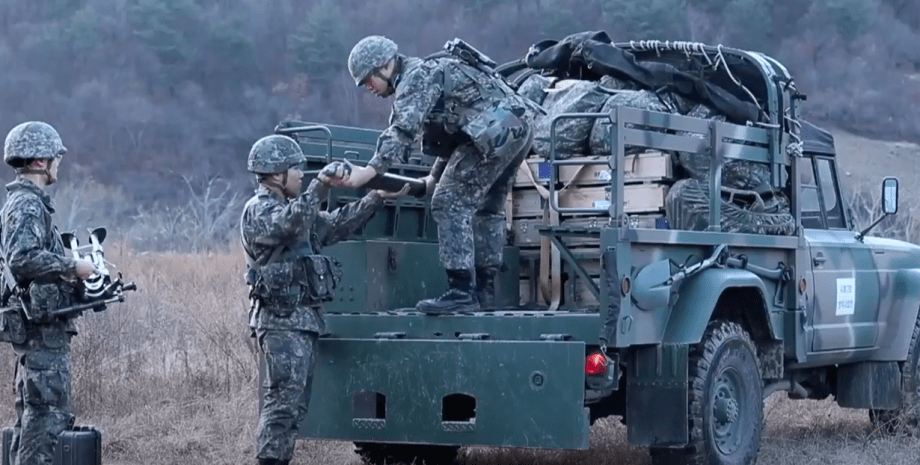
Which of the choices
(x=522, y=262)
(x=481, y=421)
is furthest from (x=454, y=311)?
(x=522, y=262)

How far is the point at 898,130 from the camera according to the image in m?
35.8

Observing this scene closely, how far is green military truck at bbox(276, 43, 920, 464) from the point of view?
6.57 metres

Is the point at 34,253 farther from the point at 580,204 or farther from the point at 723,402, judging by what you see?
the point at 723,402

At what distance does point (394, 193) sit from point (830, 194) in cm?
312

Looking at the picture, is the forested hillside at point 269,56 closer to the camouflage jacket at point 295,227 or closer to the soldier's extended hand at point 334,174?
the camouflage jacket at point 295,227

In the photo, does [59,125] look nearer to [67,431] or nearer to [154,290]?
[154,290]

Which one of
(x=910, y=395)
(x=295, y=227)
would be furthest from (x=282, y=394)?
(x=910, y=395)

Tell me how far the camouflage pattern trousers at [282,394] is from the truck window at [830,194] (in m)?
3.60

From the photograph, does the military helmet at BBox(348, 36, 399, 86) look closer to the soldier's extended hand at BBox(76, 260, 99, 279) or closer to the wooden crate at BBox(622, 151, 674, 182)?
the wooden crate at BBox(622, 151, 674, 182)

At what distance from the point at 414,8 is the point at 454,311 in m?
32.6

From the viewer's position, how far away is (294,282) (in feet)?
21.8

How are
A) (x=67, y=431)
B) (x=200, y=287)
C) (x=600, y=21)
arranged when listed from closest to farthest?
(x=67, y=431) → (x=200, y=287) → (x=600, y=21)

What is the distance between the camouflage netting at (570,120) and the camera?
7.96m

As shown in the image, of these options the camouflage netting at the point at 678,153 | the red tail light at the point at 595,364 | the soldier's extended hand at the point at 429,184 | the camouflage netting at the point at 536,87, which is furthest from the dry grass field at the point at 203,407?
the camouflage netting at the point at 536,87
